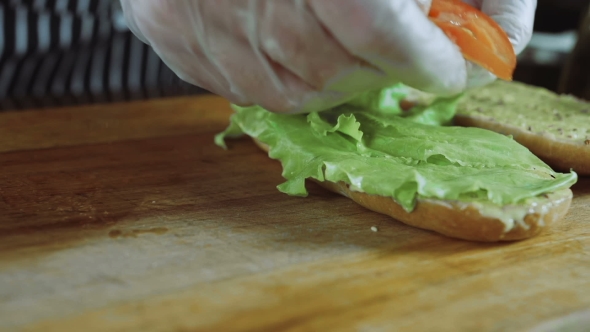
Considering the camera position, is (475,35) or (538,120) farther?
(538,120)

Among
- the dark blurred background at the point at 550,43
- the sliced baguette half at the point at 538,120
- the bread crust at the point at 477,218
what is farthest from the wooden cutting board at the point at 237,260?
the dark blurred background at the point at 550,43

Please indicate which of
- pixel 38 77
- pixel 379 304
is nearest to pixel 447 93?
pixel 379 304

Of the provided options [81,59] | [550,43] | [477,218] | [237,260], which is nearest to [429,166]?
[477,218]

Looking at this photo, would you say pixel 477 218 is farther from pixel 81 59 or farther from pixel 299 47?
pixel 81 59

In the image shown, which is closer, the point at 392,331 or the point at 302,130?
the point at 392,331

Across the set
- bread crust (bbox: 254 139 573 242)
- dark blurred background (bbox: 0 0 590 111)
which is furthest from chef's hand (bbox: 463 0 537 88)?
dark blurred background (bbox: 0 0 590 111)

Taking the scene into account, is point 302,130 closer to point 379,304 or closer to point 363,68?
point 363,68
